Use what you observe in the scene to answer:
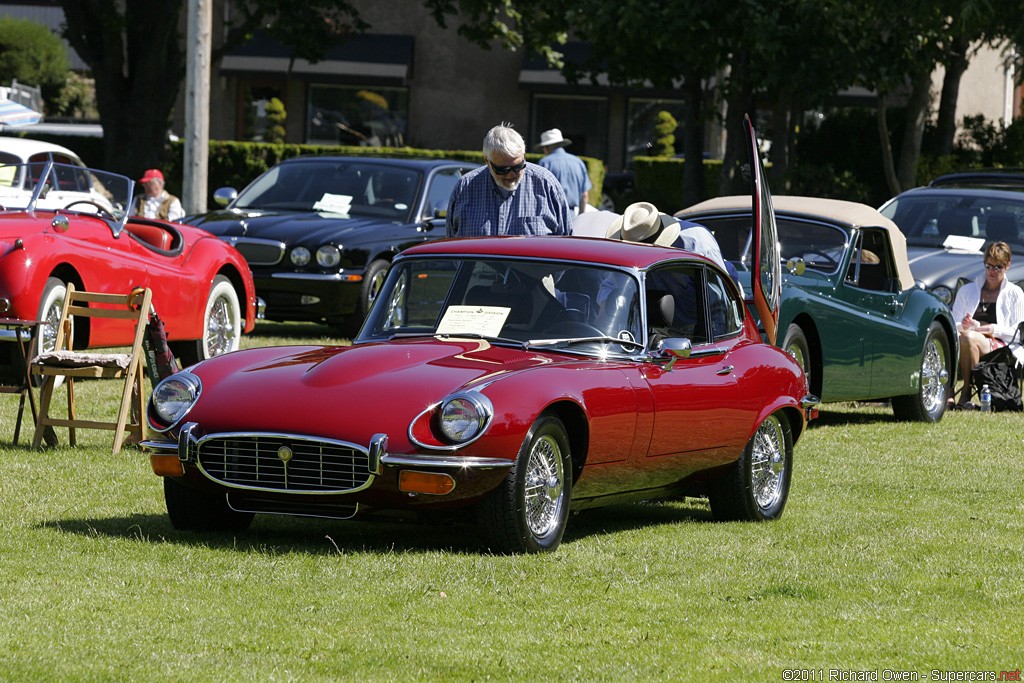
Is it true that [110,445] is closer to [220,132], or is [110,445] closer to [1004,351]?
[1004,351]

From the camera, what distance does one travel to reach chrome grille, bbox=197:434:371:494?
276 inches

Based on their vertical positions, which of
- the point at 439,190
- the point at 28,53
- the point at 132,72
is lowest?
the point at 439,190

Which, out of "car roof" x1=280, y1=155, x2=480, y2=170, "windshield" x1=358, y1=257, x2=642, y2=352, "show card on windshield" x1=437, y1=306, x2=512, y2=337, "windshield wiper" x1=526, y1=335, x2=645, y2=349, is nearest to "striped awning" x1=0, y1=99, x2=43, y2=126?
"car roof" x1=280, y1=155, x2=480, y2=170

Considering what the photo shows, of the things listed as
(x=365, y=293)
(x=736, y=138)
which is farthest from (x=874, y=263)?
(x=736, y=138)

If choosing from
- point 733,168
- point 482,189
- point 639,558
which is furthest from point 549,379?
point 733,168

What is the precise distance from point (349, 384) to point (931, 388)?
7.53 metres

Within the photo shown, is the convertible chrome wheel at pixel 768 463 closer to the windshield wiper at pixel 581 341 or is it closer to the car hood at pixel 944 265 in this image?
the windshield wiper at pixel 581 341

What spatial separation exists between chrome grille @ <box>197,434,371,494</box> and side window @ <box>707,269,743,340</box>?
7.95ft

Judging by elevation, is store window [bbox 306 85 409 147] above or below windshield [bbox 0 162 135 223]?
above

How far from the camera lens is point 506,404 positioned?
7012 millimetres

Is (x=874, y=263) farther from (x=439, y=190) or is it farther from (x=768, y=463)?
(x=439, y=190)

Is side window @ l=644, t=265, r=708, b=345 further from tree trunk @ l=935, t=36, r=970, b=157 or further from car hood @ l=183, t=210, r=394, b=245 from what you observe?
tree trunk @ l=935, t=36, r=970, b=157

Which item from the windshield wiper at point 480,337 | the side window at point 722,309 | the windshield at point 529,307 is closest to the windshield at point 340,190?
the side window at point 722,309

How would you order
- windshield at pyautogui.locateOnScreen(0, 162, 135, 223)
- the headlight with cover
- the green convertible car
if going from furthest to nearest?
the headlight with cover, windshield at pyautogui.locateOnScreen(0, 162, 135, 223), the green convertible car
